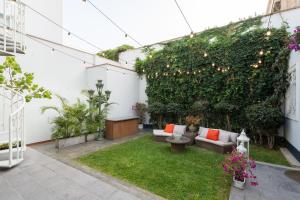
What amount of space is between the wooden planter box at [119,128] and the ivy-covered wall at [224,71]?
1.95 meters

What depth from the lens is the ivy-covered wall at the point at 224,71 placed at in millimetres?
6055

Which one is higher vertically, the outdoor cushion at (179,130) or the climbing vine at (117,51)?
the climbing vine at (117,51)

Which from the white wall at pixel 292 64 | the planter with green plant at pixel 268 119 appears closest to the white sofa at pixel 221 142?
the planter with green plant at pixel 268 119

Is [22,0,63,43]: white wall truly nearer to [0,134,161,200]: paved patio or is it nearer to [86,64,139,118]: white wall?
[86,64,139,118]: white wall

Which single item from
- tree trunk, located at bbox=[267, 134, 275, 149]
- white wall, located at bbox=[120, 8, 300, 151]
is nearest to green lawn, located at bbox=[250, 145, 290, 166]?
tree trunk, located at bbox=[267, 134, 275, 149]

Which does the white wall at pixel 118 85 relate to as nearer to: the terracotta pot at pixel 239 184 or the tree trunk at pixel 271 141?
the terracotta pot at pixel 239 184

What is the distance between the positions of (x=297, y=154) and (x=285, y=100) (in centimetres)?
202

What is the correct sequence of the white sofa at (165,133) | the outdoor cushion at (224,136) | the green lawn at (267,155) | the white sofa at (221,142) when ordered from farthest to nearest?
1. the white sofa at (165,133)
2. the outdoor cushion at (224,136)
3. the white sofa at (221,142)
4. the green lawn at (267,155)

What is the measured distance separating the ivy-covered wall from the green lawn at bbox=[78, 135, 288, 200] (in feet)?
6.42

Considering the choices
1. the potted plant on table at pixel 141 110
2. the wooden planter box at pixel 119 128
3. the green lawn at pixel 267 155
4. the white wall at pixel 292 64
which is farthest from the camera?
the potted plant on table at pixel 141 110

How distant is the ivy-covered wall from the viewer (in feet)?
19.9

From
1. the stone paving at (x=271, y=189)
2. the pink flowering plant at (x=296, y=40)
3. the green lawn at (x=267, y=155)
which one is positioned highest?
the pink flowering plant at (x=296, y=40)

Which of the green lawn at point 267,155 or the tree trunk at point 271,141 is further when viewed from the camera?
the tree trunk at point 271,141

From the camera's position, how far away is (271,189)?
306 centimetres
